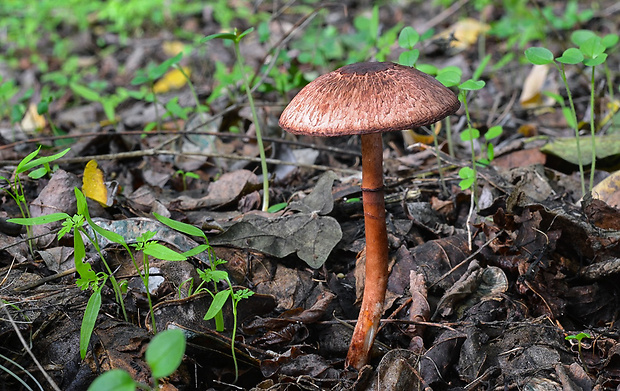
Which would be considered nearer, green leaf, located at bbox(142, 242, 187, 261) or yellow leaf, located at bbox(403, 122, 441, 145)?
green leaf, located at bbox(142, 242, 187, 261)

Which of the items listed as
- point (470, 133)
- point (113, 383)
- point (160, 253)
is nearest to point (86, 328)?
point (160, 253)

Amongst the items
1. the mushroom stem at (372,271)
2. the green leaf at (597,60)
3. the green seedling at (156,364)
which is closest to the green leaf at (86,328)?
the green seedling at (156,364)

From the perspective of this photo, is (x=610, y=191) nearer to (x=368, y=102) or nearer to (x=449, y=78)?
(x=449, y=78)

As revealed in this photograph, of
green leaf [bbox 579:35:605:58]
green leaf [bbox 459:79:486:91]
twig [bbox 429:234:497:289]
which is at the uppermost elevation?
green leaf [bbox 579:35:605:58]

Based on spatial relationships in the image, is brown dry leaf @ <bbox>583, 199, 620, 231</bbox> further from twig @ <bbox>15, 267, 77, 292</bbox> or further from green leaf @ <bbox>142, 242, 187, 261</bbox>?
twig @ <bbox>15, 267, 77, 292</bbox>

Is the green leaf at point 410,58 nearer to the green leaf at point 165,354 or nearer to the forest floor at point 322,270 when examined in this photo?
the forest floor at point 322,270

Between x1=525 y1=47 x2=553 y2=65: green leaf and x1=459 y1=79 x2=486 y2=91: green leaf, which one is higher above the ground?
x1=525 y1=47 x2=553 y2=65: green leaf

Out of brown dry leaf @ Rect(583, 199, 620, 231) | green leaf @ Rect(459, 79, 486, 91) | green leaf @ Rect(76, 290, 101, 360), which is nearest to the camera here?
green leaf @ Rect(76, 290, 101, 360)

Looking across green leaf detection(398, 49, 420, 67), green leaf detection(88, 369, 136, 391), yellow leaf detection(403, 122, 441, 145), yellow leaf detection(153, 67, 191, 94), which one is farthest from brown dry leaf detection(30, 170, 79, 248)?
yellow leaf detection(153, 67, 191, 94)
